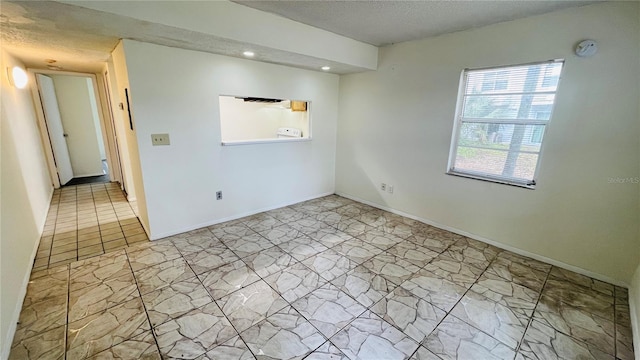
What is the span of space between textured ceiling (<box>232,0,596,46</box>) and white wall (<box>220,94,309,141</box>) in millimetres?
2385

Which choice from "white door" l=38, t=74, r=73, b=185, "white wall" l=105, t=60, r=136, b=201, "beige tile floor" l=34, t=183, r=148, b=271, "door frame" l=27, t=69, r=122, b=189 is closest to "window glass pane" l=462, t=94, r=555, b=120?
"beige tile floor" l=34, t=183, r=148, b=271

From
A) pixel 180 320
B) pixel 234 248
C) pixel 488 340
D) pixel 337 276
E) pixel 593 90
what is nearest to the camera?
pixel 488 340

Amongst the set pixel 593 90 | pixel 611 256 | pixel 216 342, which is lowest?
pixel 216 342

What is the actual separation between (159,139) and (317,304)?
2.42 meters

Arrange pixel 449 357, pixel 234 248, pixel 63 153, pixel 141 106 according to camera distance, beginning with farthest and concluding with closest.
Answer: pixel 63 153
pixel 234 248
pixel 141 106
pixel 449 357

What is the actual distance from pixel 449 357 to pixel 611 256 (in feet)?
6.63

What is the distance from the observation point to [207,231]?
332cm

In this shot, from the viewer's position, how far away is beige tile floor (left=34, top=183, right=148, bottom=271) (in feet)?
9.20

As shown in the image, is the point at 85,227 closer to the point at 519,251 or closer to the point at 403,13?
the point at 403,13

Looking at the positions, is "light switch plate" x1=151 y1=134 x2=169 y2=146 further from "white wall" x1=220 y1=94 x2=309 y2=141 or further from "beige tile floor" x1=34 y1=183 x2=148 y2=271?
"white wall" x1=220 y1=94 x2=309 y2=141

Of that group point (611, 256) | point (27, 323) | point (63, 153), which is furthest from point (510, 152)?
point (63, 153)

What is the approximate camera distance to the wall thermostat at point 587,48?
2.20 metres

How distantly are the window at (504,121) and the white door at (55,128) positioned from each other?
6.87 m

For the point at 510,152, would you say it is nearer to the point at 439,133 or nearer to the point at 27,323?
the point at 439,133
